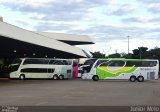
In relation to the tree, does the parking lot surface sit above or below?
below

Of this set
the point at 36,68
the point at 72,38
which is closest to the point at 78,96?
the point at 36,68

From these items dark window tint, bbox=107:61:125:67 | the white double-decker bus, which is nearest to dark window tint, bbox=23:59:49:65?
the white double-decker bus

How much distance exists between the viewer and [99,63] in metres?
42.7

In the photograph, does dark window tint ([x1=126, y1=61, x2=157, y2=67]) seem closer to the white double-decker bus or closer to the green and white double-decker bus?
the green and white double-decker bus

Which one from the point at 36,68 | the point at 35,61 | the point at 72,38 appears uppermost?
the point at 72,38

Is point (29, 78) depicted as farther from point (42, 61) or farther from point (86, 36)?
point (86, 36)

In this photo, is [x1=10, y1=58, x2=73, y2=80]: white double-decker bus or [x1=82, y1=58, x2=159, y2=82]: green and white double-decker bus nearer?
[x1=82, y1=58, x2=159, y2=82]: green and white double-decker bus

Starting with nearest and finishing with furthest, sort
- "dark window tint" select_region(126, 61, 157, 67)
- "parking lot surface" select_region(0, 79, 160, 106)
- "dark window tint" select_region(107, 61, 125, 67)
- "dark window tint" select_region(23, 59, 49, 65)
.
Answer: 1. "parking lot surface" select_region(0, 79, 160, 106)
2. "dark window tint" select_region(126, 61, 157, 67)
3. "dark window tint" select_region(107, 61, 125, 67)
4. "dark window tint" select_region(23, 59, 49, 65)

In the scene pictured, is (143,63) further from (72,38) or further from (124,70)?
(72,38)

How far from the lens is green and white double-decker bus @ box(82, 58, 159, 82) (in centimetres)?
4200

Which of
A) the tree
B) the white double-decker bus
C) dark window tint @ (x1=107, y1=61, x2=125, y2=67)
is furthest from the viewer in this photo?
the tree

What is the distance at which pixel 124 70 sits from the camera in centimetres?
4219

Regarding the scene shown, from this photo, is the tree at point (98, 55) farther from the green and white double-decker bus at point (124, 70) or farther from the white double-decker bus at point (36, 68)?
the green and white double-decker bus at point (124, 70)

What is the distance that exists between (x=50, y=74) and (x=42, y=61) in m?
1.56
